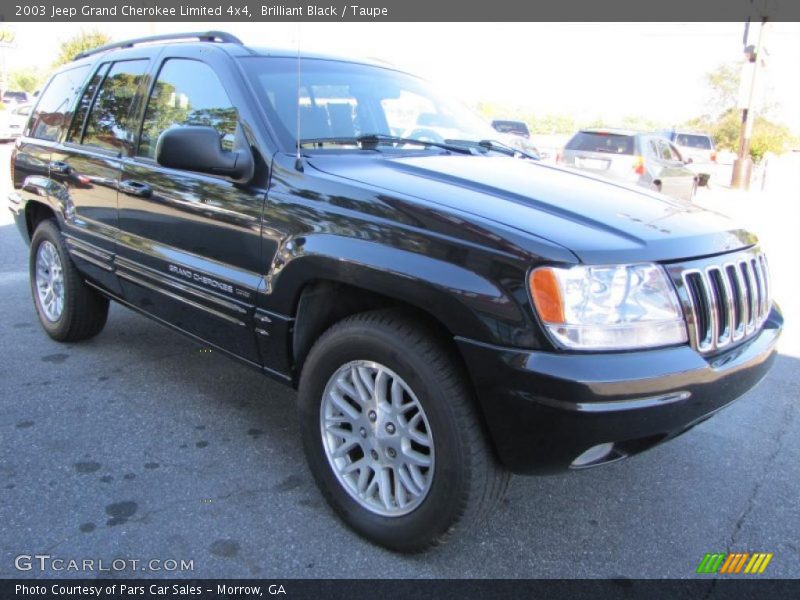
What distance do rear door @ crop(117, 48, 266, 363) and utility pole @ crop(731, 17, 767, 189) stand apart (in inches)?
762

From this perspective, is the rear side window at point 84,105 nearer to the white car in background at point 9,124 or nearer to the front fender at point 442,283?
the front fender at point 442,283

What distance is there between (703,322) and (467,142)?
1.75 meters

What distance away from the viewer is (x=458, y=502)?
2227 mm

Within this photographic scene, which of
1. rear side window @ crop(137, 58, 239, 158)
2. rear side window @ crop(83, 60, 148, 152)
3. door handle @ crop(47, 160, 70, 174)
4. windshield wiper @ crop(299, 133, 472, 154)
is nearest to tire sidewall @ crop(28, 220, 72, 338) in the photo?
door handle @ crop(47, 160, 70, 174)

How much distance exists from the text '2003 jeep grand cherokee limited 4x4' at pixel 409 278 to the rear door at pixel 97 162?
3 centimetres

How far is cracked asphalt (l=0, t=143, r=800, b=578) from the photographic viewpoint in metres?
2.47

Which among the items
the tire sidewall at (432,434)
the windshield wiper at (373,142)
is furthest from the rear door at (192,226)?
the tire sidewall at (432,434)

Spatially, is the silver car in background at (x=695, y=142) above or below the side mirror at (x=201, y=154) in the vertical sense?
above

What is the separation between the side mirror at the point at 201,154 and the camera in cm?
269

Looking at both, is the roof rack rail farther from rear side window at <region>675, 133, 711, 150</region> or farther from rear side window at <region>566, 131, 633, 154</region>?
rear side window at <region>675, 133, 711, 150</region>

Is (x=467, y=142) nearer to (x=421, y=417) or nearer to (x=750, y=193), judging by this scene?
(x=421, y=417)

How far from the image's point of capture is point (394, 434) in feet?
8.03

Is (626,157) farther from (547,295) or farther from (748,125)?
(547,295)

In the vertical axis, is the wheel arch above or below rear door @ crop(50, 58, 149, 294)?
below
